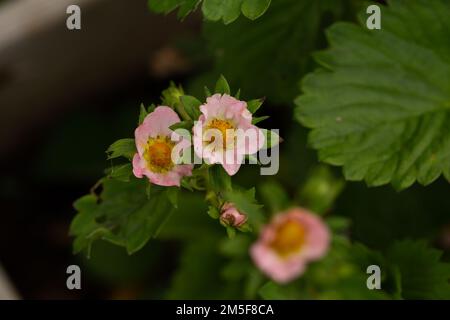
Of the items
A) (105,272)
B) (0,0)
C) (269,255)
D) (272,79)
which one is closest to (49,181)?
(105,272)

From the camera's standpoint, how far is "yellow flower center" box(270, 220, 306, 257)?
2.25 ft

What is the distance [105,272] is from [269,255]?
103 centimetres

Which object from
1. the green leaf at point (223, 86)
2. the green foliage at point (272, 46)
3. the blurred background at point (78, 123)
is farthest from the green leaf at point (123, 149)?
the blurred background at point (78, 123)

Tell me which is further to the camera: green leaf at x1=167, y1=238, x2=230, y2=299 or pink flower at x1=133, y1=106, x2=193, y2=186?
green leaf at x1=167, y1=238, x2=230, y2=299

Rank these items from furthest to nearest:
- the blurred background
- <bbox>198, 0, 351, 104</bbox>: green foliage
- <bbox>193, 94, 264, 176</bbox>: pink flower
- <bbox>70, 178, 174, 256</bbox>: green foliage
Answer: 1. the blurred background
2. <bbox>198, 0, 351, 104</bbox>: green foliage
3. <bbox>70, 178, 174, 256</bbox>: green foliage
4. <bbox>193, 94, 264, 176</bbox>: pink flower

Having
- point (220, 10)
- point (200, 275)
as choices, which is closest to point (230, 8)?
point (220, 10)

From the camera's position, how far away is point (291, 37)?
4.14 feet

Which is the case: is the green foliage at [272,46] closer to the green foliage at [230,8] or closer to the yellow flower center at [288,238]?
the green foliage at [230,8]

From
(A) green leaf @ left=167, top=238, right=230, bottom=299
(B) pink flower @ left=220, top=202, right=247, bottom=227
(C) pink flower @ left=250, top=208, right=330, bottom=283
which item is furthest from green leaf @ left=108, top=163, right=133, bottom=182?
(A) green leaf @ left=167, top=238, right=230, bottom=299

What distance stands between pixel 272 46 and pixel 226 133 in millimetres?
443

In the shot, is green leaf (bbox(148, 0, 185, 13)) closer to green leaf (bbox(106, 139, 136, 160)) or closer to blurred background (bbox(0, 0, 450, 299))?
green leaf (bbox(106, 139, 136, 160))

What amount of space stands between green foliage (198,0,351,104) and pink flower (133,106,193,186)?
40cm

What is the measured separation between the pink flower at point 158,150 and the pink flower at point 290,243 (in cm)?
19

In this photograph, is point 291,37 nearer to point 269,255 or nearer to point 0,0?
point 269,255
